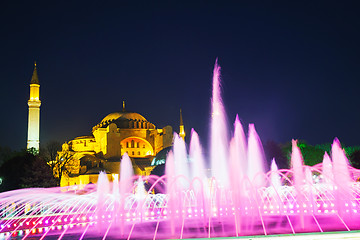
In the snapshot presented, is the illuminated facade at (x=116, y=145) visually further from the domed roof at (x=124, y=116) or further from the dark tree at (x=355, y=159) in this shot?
the dark tree at (x=355, y=159)

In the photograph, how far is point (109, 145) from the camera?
54.3 metres

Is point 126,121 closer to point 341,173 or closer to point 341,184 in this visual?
point 341,173

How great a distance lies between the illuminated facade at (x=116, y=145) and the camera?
49.3 metres

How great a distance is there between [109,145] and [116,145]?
110 cm

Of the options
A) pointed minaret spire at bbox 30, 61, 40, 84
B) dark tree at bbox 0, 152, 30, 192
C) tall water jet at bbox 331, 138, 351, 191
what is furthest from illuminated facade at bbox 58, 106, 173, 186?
tall water jet at bbox 331, 138, 351, 191

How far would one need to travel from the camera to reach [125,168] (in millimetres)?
45969

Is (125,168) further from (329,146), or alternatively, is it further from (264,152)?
(329,146)

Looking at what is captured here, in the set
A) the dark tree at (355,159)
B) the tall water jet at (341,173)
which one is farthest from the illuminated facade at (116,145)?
the tall water jet at (341,173)

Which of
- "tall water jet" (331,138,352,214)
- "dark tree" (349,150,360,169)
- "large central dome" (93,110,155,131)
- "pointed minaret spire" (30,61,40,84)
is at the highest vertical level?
"pointed minaret spire" (30,61,40,84)

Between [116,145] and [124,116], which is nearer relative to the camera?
[116,145]

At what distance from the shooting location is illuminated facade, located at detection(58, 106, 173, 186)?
49.3 meters

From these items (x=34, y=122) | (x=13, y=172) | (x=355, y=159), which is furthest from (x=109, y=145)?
(x=355, y=159)

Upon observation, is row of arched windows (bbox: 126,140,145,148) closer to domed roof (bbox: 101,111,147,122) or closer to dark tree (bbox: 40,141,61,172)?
domed roof (bbox: 101,111,147,122)

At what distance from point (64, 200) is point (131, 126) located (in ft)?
122
